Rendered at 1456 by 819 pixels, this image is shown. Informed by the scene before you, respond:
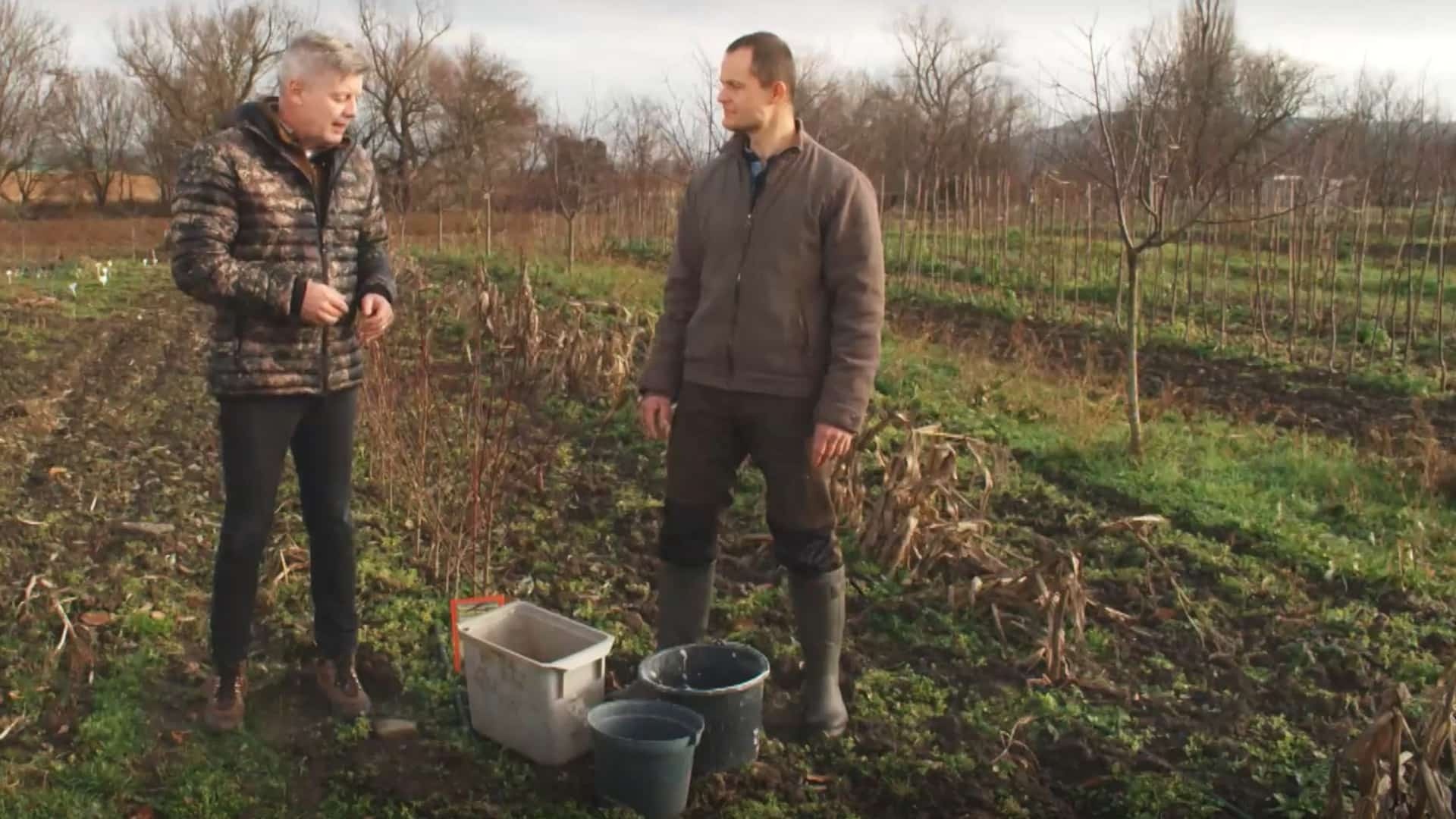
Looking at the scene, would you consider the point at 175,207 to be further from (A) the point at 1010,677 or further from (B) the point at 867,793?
(A) the point at 1010,677

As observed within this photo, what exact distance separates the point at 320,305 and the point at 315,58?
0.53m

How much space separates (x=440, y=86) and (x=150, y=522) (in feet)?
97.8

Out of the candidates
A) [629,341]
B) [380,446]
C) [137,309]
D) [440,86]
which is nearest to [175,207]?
[380,446]

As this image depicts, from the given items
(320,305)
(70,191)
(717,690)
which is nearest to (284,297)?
(320,305)

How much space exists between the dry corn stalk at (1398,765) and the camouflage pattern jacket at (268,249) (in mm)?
2346

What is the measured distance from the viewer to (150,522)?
4.80 m

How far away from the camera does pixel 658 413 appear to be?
314 cm

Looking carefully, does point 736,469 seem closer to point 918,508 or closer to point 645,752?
point 645,752

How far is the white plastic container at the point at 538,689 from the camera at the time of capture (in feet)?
9.68

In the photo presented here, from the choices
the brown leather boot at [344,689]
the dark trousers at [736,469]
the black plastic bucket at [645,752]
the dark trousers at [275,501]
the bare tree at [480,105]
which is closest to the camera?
the black plastic bucket at [645,752]

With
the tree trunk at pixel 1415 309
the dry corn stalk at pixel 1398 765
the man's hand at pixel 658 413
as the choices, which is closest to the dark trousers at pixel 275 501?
the man's hand at pixel 658 413

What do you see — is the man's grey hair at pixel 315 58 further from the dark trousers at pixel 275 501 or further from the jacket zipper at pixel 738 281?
the jacket zipper at pixel 738 281

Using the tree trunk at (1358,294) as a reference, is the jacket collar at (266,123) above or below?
above

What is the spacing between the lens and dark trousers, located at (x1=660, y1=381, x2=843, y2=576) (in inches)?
117
